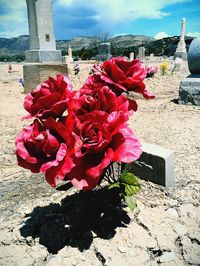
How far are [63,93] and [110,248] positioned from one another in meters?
0.88

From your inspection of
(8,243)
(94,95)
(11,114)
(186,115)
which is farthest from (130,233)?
(11,114)

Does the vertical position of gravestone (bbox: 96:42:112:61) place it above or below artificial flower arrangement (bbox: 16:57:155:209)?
above

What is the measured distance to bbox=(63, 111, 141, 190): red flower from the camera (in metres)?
0.91

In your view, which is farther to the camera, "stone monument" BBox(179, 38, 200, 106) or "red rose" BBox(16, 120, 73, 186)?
"stone monument" BBox(179, 38, 200, 106)

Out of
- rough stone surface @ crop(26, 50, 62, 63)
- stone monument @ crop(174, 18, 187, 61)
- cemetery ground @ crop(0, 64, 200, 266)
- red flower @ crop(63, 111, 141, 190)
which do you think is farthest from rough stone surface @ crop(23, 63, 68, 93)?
stone monument @ crop(174, 18, 187, 61)

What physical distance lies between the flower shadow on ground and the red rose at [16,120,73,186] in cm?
64

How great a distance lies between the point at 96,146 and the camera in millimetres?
896

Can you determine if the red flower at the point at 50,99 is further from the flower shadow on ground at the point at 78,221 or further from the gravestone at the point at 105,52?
the gravestone at the point at 105,52

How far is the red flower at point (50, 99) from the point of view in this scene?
1013 millimetres

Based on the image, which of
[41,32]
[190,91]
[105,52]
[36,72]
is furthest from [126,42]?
[190,91]

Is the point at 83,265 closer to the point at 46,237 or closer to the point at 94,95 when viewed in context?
the point at 46,237

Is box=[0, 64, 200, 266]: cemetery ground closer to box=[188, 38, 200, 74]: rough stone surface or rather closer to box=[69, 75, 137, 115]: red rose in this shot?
box=[69, 75, 137, 115]: red rose

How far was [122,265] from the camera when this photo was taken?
4.25ft

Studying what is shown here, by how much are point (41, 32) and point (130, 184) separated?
9.05 meters
